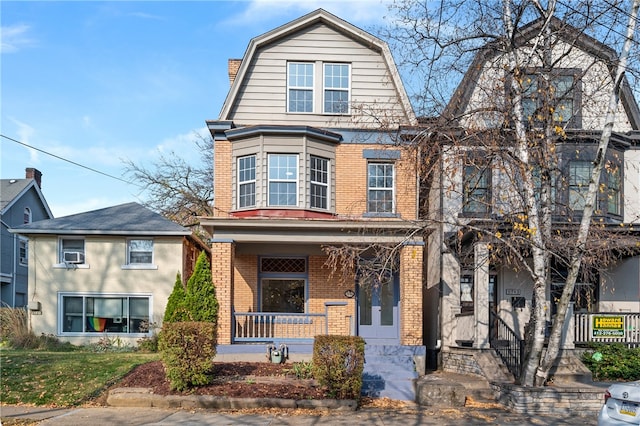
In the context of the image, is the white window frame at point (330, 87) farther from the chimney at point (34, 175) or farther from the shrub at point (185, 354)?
the chimney at point (34, 175)

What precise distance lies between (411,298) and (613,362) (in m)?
5.47

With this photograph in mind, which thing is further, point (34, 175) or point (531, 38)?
point (34, 175)

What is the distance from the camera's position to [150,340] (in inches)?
762

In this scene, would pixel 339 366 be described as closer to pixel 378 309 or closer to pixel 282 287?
pixel 378 309

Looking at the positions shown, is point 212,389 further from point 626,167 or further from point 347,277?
point 626,167

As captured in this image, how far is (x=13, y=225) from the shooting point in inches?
1283

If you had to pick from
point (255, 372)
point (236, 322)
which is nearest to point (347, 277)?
point (236, 322)

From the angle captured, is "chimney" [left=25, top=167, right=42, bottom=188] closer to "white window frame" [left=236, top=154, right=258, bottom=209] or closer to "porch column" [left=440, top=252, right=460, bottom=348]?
"white window frame" [left=236, top=154, right=258, bottom=209]

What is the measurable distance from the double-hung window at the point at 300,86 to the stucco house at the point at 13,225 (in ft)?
67.8

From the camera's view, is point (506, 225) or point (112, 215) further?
point (112, 215)

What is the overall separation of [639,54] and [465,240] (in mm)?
6873

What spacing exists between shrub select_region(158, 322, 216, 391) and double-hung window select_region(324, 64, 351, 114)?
28.9 feet

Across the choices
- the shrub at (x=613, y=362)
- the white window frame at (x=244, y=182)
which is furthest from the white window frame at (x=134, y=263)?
the shrub at (x=613, y=362)

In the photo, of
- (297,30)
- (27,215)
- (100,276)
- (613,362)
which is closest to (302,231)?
(297,30)
